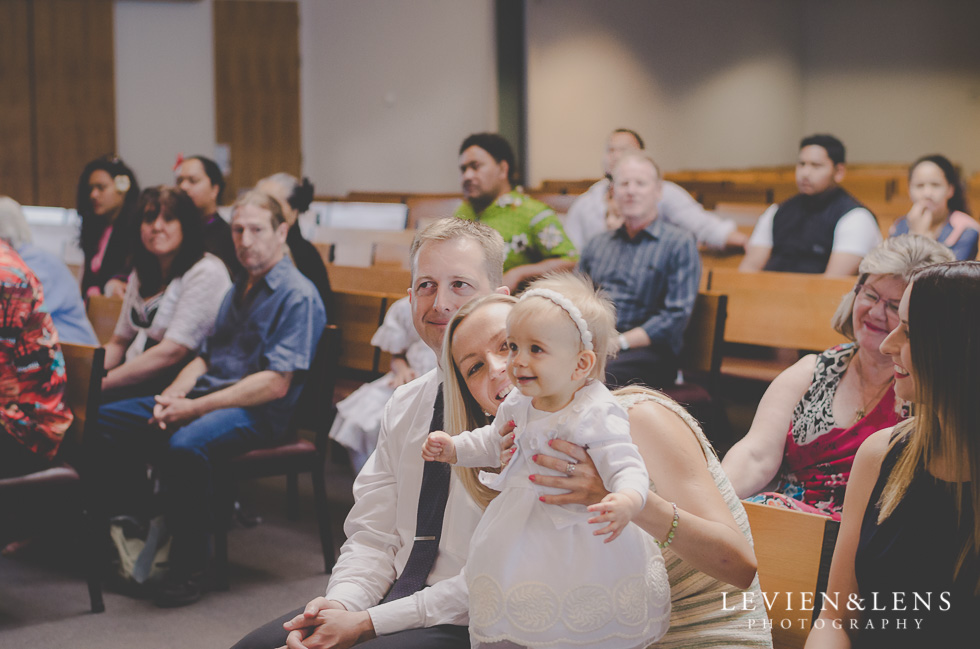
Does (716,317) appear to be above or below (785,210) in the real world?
below

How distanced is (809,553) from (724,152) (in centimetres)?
1417

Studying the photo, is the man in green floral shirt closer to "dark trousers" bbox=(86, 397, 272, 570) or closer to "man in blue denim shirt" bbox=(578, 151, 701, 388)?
"man in blue denim shirt" bbox=(578, 151, 701, 388)

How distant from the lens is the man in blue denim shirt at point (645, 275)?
383cm

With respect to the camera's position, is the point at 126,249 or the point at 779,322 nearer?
the point at 779,322

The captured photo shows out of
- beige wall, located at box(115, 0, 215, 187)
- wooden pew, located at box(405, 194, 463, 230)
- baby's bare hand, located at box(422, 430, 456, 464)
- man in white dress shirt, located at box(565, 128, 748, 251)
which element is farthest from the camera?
beige wall, located at box(115, 0, 215, 187)

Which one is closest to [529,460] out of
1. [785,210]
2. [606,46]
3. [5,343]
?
[5,343]

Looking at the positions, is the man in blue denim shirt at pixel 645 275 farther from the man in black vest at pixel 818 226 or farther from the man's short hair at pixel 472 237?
the man's short hair at pixel 472 237

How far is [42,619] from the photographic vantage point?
3.12 m

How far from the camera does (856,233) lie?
476 centimetres

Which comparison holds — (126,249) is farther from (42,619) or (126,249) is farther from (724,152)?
(724,152)

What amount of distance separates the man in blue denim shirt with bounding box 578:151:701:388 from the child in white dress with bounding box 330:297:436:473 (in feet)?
2.48

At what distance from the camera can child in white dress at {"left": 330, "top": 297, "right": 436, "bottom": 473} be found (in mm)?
3705

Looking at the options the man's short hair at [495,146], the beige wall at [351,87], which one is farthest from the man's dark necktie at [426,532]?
the beige wall at [351,87]

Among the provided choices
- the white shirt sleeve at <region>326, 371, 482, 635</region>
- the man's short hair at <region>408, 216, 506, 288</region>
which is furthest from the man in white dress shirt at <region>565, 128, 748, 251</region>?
the white shirt sleeve at <region>326, 371, 482, 635</region>
